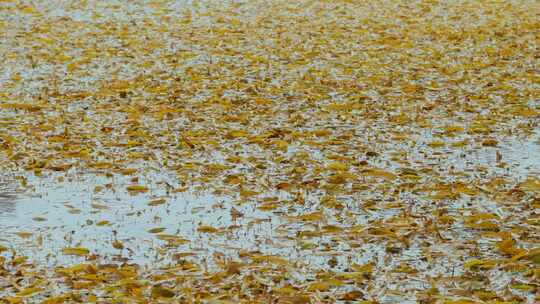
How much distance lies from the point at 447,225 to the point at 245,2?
17.1 metres

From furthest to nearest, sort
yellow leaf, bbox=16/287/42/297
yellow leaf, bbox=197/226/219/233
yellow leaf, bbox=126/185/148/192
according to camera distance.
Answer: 1. yellow leaf, bbox=126/185/148/192
2. yellow leaf, bbox=197/226/219/233
3. yellow leaf, bbox=16/287/42/297

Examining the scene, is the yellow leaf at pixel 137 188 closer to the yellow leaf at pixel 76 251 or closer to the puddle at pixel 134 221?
the puddle at pixel 134 221

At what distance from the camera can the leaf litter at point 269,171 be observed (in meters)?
5.95

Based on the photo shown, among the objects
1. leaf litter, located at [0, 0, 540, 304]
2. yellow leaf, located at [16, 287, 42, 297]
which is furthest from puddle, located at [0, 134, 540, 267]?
yellow leaf, located at [16, 287, 42, 297]

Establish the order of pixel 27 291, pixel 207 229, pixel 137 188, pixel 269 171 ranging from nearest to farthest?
pixel 27 291
pixel 207 229
pixel 137 188
pixel 269 171

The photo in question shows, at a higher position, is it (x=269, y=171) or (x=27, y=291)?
(x=27, y=291)

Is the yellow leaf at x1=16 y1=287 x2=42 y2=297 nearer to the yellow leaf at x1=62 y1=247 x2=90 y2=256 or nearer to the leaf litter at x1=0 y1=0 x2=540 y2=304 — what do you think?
the leaf litter at x1=0 y1=0 x2=540 y2=304

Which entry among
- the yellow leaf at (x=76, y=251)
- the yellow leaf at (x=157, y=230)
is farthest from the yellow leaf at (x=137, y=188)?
the yellow leaf at (x=76, y=251)

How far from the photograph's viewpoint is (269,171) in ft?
27.6

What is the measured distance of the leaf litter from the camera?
5.95 meters

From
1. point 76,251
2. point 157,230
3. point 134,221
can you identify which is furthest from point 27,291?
point 134,221

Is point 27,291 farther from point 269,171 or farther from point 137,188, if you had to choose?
point 269,171

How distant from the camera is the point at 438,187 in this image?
7.89 m

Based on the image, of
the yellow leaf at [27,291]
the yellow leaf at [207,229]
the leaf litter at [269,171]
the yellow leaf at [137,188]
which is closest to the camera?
the yellow leaf at [27,291]
